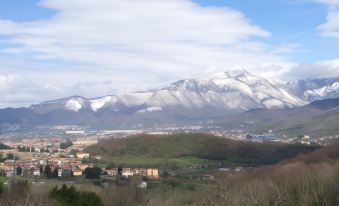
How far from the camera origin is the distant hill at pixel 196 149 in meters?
91.5

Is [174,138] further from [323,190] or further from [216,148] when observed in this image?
[323,190]

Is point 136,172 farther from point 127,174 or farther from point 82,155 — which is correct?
point 82,155

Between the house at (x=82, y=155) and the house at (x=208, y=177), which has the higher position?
the house at (x=82, y=155)

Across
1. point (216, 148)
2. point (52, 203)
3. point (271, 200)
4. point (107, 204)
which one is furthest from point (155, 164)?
point (271, 200)

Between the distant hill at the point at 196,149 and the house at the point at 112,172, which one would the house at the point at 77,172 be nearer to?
the house at the point at 112,172

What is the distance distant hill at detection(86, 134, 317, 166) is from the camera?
300 feet

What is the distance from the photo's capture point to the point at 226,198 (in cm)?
2091

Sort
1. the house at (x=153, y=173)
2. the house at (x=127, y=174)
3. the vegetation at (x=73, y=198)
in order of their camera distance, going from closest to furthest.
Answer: the vegetation at (x=73, y=198) < the house at (x=127, y=174) < the house at (x=153, y=173)

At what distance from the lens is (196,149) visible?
9681 cm

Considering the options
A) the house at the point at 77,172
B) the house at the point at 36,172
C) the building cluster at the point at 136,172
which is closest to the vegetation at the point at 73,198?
the building cluster at the point at 136,172

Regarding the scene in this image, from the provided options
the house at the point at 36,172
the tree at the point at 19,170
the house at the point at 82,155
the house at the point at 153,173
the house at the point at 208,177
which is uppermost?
the house at the point at 82,155

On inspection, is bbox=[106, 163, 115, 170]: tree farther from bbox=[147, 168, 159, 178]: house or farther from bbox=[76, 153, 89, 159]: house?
bbox=[76, 153, 89, 159]: house

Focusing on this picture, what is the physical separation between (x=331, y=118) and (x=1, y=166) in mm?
136310

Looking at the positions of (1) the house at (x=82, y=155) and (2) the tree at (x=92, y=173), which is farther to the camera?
(1) the house at (x=82, y=155)
